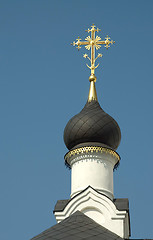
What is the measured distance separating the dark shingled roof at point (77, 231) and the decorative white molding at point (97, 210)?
1.07 meters

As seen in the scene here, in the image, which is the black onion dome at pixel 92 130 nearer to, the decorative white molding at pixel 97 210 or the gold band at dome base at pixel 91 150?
the gold band at dome base at pixel 91 150

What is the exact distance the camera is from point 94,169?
46.7ft

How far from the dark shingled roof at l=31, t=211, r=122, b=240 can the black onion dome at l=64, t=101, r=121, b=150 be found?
89.4 inches

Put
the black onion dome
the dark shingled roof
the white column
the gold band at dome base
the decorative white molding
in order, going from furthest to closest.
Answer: the black onion dome < the gold band at dome base < the white column < the decorative white molding < the dark shingled roof

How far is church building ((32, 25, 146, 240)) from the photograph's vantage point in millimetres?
13820

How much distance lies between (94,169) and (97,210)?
0.89m

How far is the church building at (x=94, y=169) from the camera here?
13.8m

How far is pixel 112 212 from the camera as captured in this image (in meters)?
13.8

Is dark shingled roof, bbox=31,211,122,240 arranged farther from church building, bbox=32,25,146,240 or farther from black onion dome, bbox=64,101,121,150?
black onion dome, bbox=64,101,121,150

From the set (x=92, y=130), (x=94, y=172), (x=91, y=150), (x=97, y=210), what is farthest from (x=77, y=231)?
(x=92, y=130)

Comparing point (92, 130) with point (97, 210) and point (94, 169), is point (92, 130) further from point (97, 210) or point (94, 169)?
point (97, 210)

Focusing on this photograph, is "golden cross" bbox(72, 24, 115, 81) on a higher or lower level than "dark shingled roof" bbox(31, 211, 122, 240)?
higher

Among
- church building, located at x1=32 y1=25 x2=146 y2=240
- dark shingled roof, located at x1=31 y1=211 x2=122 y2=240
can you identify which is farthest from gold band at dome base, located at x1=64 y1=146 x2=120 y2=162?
dark shingled roof, located at x1=31 y1=211 x2=122 y2=240

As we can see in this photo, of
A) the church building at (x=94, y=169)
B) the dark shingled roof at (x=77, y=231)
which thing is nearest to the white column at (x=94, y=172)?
the church building at (x=94, y=169)
